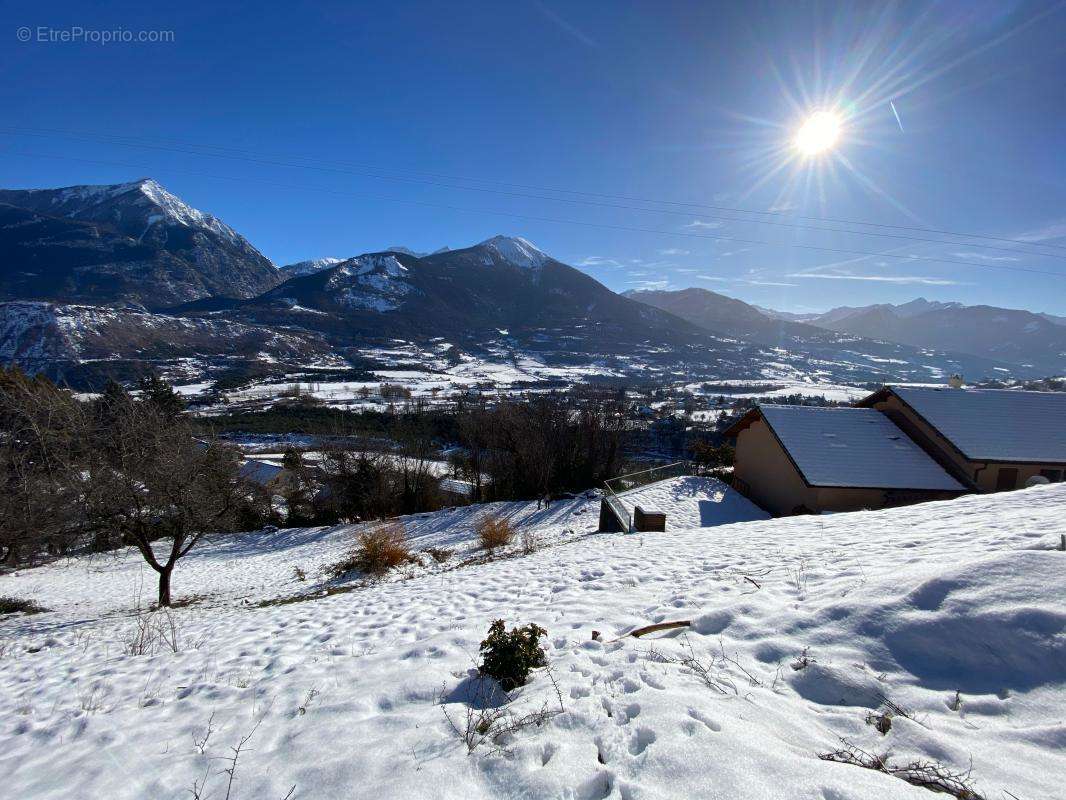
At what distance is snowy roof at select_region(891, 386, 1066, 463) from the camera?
16891 millimetres

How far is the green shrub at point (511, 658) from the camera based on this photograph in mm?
3977

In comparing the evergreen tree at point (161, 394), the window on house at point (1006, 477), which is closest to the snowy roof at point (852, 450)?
the window on house at point (1006, 477)

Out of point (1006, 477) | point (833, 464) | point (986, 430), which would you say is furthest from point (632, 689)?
point (986, 430)

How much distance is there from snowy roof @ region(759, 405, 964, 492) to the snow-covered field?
9.75 m

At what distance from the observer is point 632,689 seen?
3518mm

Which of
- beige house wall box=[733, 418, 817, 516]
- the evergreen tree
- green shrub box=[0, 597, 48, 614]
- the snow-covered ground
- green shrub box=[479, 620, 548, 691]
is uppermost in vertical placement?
the evergreen tree

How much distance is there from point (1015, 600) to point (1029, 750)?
1.69m

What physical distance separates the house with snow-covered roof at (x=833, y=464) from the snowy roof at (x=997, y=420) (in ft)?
4.28

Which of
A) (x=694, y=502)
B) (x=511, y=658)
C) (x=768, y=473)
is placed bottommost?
(x=694, y=502)

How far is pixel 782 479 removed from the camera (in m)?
18.4

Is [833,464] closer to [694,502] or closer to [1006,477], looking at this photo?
[694,502]

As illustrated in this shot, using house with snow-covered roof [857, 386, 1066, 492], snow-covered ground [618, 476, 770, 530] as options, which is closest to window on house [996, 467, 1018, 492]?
house with snow-covered roof [857, 386, 1066, 492]

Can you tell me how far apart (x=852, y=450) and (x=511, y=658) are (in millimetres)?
18830

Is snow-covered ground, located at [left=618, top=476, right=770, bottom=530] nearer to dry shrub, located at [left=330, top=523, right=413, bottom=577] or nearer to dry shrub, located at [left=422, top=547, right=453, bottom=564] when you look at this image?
dry shrub, located at [left=422, top=547, right=453, bottom=564]
